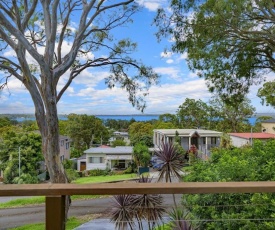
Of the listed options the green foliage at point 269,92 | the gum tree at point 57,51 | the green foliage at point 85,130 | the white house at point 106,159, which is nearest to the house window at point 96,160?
the white house at point 106,159

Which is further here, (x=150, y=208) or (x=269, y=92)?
(x=269, y=92)

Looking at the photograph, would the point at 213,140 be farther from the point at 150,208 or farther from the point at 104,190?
the point at 104,190

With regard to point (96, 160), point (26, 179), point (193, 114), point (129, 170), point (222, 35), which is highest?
point (222, 35)

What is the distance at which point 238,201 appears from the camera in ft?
7.07

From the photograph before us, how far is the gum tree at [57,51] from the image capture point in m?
5.90

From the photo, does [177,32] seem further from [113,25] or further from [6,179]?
[6,179]

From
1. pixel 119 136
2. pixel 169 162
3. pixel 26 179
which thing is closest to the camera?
pixel 169 162

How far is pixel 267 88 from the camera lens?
419 inches

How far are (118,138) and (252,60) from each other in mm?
17665

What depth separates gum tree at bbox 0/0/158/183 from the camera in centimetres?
590

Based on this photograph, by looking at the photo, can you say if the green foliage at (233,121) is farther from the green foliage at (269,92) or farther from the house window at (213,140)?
the green foliage at (269,92)

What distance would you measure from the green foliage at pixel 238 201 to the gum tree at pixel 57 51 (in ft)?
13.8

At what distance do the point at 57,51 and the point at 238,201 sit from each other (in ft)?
21.3

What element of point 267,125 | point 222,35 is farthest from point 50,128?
point 267,125
